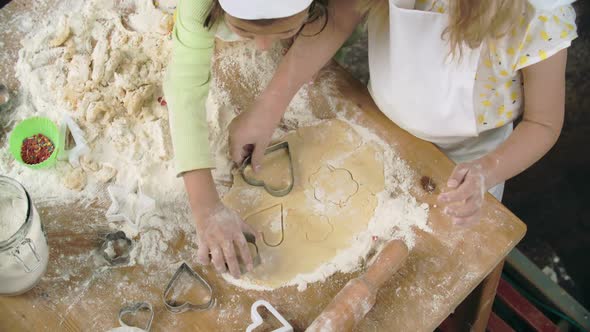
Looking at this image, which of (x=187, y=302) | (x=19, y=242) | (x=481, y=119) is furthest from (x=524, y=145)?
(x=19, y=242)

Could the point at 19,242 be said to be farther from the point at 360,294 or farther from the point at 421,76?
the point at 421,76

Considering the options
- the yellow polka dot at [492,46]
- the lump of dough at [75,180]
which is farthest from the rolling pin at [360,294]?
the lump of dough at [75,180]

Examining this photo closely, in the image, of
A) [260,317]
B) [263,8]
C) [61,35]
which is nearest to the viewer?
[263,8]

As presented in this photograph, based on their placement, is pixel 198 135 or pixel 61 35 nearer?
pixel 198 135

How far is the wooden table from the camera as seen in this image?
919 mm

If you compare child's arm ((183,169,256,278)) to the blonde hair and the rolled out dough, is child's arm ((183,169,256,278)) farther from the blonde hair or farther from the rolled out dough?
the blonde hair

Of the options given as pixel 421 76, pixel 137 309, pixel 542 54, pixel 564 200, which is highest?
pixel 542 54

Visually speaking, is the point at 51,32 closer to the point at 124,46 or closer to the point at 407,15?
the point at 124,46

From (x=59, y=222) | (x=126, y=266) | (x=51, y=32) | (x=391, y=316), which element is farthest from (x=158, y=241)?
(x=51, y=32)

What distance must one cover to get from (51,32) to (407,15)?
721mm

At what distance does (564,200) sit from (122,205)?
4.54 ft

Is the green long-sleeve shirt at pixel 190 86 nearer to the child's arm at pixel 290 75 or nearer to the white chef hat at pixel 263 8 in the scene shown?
the child's arm at pixel 290 75

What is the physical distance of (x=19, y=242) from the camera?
883 millimetres

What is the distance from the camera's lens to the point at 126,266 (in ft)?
3.18
